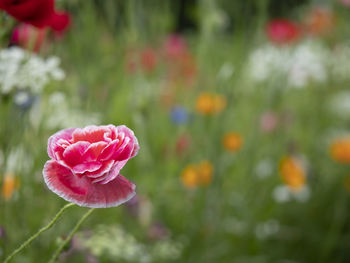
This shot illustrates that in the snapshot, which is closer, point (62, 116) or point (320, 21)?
point (62, 116)

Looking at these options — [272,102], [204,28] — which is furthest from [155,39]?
[272,102]

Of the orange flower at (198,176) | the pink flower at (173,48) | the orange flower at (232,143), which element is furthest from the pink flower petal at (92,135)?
the pink flower at (173,48)

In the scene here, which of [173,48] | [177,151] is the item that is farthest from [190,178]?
[173,48]

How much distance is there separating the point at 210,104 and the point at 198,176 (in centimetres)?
24

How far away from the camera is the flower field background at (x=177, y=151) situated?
767mm

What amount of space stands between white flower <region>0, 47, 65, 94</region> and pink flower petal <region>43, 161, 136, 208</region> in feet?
0.90

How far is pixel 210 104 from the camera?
142cm

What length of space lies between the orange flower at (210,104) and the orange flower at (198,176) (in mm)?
156

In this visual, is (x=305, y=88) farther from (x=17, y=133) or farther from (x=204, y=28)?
(x=17, y=133)

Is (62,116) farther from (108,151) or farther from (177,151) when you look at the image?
(177,151)

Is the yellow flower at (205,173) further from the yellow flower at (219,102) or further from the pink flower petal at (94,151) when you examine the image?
the pink flower petal at (94,151)

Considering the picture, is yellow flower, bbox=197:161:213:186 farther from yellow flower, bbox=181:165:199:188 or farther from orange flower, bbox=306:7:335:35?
orange flower, bbox=306:7:335:35

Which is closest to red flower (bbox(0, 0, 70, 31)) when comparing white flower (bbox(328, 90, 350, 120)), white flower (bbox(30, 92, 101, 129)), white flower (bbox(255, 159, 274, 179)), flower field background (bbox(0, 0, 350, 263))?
flower field background (bbox(0, 0, 350, 263))

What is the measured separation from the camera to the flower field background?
77cm
